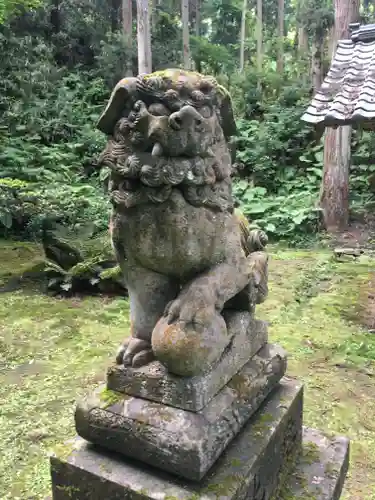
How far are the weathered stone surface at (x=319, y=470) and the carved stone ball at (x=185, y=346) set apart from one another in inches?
30.3

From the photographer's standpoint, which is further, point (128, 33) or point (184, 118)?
A: point (128, 33)

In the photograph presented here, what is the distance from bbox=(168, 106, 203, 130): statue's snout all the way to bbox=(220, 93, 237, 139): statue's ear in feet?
0.80

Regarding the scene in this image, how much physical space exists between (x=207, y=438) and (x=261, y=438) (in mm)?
330

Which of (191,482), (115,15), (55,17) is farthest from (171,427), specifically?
(115,15)

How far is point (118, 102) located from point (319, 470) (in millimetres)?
1688

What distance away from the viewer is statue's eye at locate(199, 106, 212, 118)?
1544mm

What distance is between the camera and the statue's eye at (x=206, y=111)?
1.54 m

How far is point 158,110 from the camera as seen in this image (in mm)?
1479

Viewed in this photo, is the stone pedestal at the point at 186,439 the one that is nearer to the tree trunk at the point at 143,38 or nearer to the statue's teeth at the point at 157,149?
the statue's teeth at the point at 157,149

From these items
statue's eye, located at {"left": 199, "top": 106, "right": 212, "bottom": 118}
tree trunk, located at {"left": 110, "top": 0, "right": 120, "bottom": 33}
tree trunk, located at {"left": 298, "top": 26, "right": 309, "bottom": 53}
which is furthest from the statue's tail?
tree trunk, located at {"left": 110, "top": 0, "right": 120, "bottom": 33}

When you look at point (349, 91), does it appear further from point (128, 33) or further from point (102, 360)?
point (128, 33)

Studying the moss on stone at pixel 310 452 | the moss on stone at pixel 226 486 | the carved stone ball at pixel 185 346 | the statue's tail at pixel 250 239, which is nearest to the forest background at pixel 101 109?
the statue's tail at pixel 250 239

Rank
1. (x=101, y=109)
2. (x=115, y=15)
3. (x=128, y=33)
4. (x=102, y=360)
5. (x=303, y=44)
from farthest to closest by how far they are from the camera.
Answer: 1. (x=303, y=44)
2. (x=115, y=15)
3. (x=128, y=33)
4. (x=101, y=109)
5. (x=102, y=360)

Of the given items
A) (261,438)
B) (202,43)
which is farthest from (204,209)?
(202,43)
